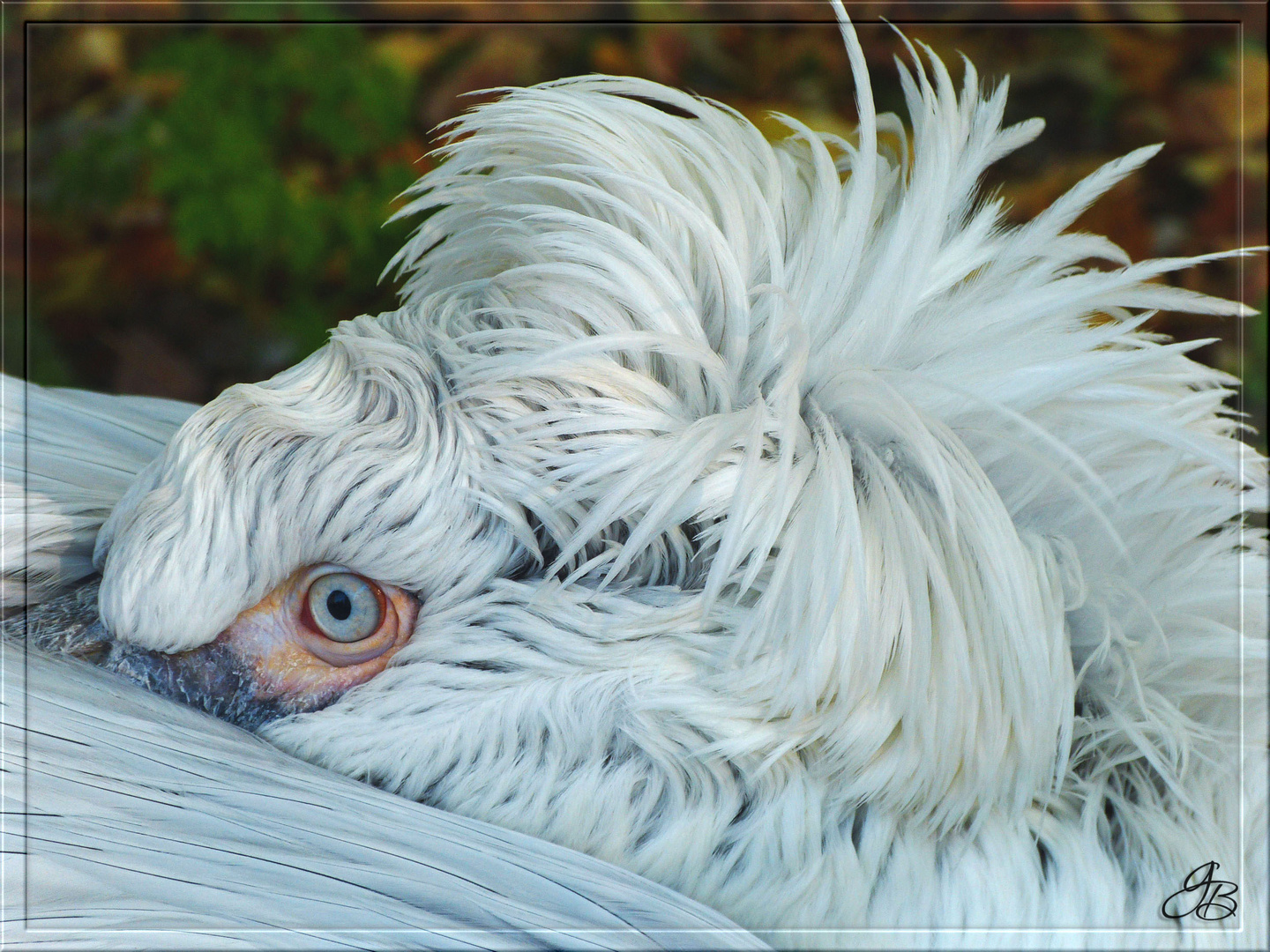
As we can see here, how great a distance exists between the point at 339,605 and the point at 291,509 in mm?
57

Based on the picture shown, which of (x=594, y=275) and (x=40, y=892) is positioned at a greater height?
(x=594, y=275)

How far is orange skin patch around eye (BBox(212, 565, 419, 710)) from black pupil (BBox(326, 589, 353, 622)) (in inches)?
0.5

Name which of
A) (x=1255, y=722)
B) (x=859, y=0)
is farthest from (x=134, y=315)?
(x=1255, y=722)

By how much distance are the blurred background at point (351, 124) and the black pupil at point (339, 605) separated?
0.18 metres

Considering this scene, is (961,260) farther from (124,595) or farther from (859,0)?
(124,595)

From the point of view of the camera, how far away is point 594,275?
55 cm

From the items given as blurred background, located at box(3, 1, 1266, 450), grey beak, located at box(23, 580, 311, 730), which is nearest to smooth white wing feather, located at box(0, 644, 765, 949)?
grey beak, located at box(23, 580, 311, 730)

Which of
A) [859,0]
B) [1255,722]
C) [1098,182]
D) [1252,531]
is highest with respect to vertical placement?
[859,0]

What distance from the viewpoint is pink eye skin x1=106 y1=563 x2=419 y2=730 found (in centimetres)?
53

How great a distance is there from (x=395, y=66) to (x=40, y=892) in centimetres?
54

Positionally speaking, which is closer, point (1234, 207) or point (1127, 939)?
point (1127, 939)

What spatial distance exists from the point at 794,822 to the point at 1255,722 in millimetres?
286
